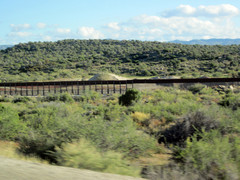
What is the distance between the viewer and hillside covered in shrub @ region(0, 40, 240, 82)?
62812mm

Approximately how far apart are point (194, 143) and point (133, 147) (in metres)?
2.41

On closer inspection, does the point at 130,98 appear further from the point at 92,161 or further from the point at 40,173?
the point at 40,173

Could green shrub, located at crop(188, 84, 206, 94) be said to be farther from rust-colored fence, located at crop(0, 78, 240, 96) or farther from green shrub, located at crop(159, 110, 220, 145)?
green shrub, located at crop(159, 110, 220, 145)

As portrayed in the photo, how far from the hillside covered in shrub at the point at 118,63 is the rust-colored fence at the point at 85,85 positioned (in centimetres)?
1550

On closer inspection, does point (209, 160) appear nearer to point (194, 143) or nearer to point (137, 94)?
point (194, 143)

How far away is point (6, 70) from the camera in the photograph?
251ft

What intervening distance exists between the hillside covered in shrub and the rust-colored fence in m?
15.5

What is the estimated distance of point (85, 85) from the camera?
3850cm

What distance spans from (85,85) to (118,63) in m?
41.6

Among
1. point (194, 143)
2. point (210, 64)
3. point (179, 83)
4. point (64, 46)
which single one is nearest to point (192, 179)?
point (194, 143)

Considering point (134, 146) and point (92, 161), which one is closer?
point (92, 161)

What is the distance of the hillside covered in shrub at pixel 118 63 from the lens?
2473 inches

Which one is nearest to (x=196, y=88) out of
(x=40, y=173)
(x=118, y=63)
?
(x=40, y=173)

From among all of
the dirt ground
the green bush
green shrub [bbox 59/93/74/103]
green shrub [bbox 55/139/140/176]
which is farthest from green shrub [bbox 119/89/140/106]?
the dirt ground
